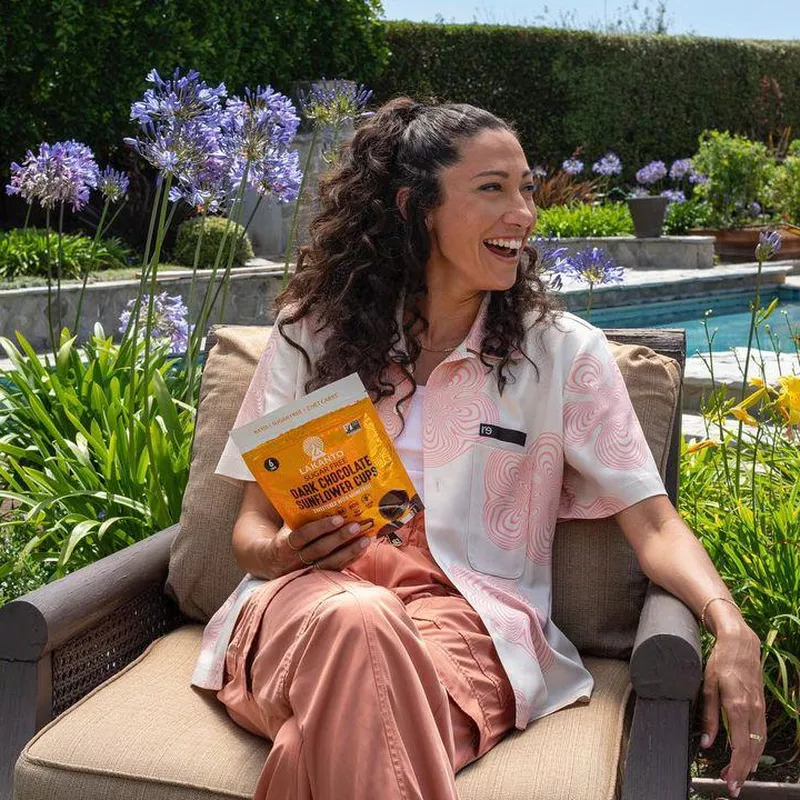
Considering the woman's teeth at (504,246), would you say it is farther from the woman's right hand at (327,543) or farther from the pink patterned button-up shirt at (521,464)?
the woman's right hand at (327,543)

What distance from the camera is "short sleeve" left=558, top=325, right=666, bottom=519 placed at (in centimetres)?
229

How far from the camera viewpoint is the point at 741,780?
6.18 ft

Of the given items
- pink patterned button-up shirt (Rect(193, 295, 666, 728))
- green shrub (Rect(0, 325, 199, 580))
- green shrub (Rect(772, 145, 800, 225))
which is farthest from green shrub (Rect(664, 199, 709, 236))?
pink patterned button-up shirt (Rect(193, 295, 666, 728))

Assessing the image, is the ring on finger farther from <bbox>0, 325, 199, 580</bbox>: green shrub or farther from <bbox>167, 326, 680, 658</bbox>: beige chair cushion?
<bbox>0, 325, 199, 580</bbox>: green shrub

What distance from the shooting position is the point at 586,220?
14633mm

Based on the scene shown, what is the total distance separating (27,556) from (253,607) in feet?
4.38

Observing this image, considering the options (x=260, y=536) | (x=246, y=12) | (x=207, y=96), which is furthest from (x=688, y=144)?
(x=260, y=536)

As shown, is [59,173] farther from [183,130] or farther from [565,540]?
[565,540]

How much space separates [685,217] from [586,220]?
2.15 meters

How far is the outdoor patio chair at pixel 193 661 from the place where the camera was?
1.87m

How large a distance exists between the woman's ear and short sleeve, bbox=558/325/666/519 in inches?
17.5

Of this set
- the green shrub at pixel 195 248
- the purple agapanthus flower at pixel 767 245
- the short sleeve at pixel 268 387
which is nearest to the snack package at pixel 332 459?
the short sleeve at pixel 268 387

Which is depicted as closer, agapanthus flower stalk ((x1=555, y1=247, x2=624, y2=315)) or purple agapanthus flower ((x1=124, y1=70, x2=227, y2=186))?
purple agapanthus flower ((x1=124, y1=70, x2=227, y2=186))

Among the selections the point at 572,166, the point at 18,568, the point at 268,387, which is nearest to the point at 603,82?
the point at 572,166
